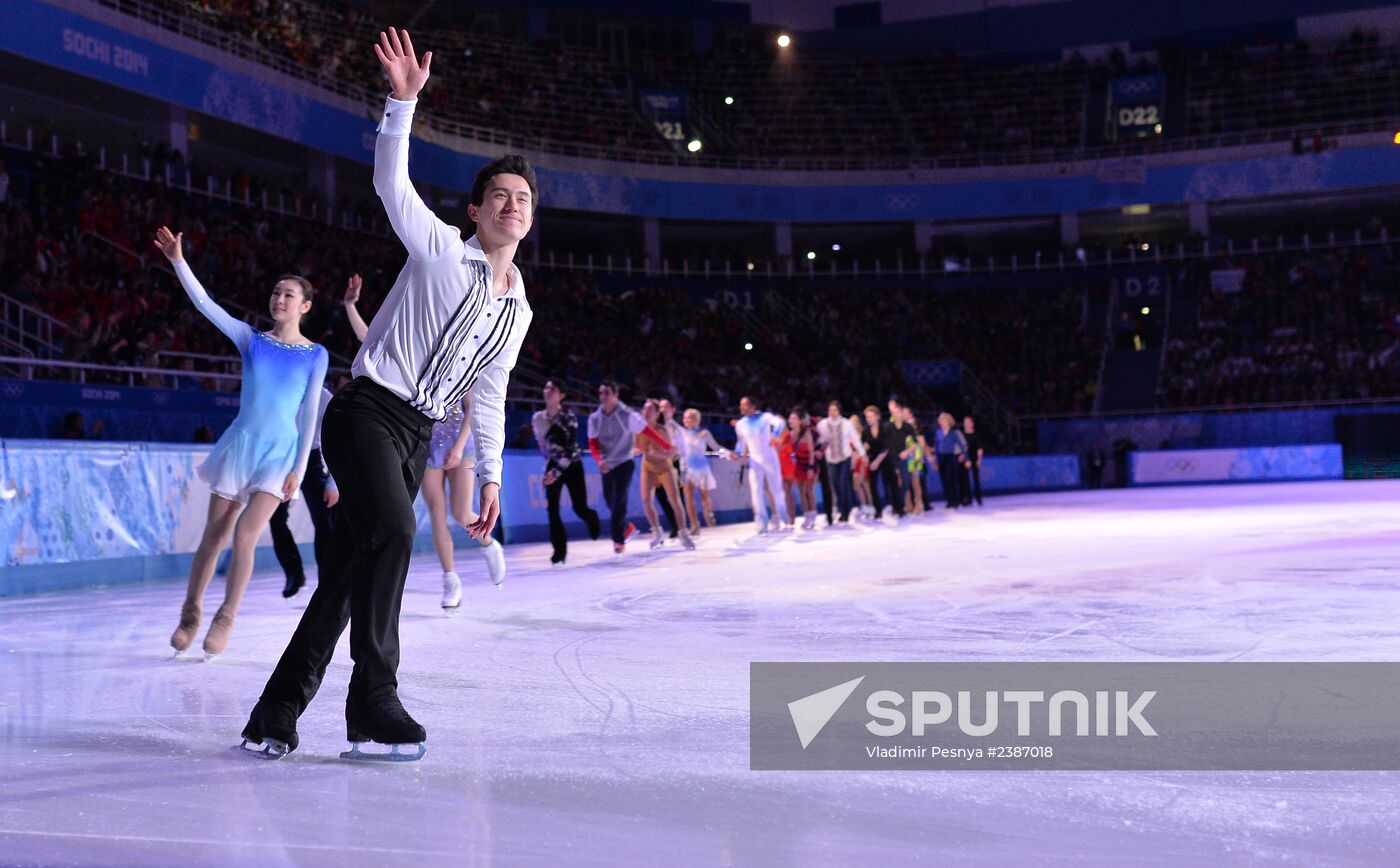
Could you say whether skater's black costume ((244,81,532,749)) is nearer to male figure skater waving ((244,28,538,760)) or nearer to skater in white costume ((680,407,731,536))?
male figure skater waving ((244,28,538,760))

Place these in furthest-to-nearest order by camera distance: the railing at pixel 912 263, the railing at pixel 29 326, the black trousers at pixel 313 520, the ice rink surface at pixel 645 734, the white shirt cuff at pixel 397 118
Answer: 1. the railing at pixel 912 263
2. the railing at pixel 29 326
3. the black trousers at pixel 313 520
4. the white shirt cuff at pixel 397 118
5. the ice rink surface at pixel 645 734

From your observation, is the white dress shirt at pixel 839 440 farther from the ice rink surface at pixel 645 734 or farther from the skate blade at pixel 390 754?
the skate blade at pixel 390 754

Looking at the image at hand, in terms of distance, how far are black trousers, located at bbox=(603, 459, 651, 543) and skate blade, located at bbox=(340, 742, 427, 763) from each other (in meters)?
9.34

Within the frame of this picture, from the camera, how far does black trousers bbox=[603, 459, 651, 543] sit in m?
13.2

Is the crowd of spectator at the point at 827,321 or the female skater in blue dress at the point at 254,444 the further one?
the crowd of spectator at the point at 827,321

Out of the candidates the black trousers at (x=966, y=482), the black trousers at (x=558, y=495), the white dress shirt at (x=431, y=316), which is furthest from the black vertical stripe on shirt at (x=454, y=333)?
Result: the black trousers at (x=966, y=482)

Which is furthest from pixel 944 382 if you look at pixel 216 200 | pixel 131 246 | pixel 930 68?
pixel 131 246

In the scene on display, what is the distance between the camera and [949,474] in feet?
80.0

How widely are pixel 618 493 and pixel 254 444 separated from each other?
7.68 metres

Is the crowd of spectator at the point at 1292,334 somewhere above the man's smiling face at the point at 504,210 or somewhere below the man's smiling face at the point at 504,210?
above

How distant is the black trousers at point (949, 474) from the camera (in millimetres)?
24188

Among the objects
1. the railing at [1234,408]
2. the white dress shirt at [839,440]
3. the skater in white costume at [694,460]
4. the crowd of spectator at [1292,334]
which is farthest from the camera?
the crowd of spectator at [1292,334]

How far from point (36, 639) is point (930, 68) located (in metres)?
45.0

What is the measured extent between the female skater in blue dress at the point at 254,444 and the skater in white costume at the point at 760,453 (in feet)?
37.8
